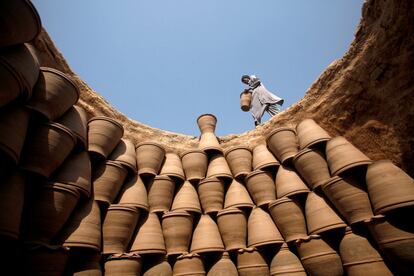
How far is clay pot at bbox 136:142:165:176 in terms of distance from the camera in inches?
180

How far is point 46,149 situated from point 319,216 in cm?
359

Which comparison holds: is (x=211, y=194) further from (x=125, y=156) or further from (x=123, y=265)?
(x=123, y=265)

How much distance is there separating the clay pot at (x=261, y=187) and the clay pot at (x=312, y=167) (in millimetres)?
522

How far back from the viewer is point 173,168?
4.77m

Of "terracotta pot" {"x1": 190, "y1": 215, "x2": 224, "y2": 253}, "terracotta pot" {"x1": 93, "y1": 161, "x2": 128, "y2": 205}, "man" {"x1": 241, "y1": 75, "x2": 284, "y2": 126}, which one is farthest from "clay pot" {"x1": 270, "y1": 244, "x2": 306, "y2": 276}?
"man" {"x1": 241, "y1": 75, "x2": 284, "y2": 126}

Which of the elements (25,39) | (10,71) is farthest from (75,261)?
(25,39)

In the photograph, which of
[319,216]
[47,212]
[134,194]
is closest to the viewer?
[47,212]

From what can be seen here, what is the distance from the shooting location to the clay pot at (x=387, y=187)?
2967 millimetres

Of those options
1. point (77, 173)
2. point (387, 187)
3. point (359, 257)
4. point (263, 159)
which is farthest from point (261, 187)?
point (77, 173)

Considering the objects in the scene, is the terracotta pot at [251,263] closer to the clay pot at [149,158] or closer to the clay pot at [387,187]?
the clay pot at [387,187]

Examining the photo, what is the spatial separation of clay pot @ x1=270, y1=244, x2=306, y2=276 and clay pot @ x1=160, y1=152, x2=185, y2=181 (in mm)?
2016

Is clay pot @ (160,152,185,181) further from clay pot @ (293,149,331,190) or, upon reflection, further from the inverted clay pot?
clay pot @ (293,149,331,190)

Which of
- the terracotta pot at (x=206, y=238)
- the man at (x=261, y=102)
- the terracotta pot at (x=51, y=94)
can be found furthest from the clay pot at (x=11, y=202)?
the man at (x=261, y=102)

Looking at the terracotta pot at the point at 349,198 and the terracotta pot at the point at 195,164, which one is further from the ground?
the terracotta pot at the point at 195,164
